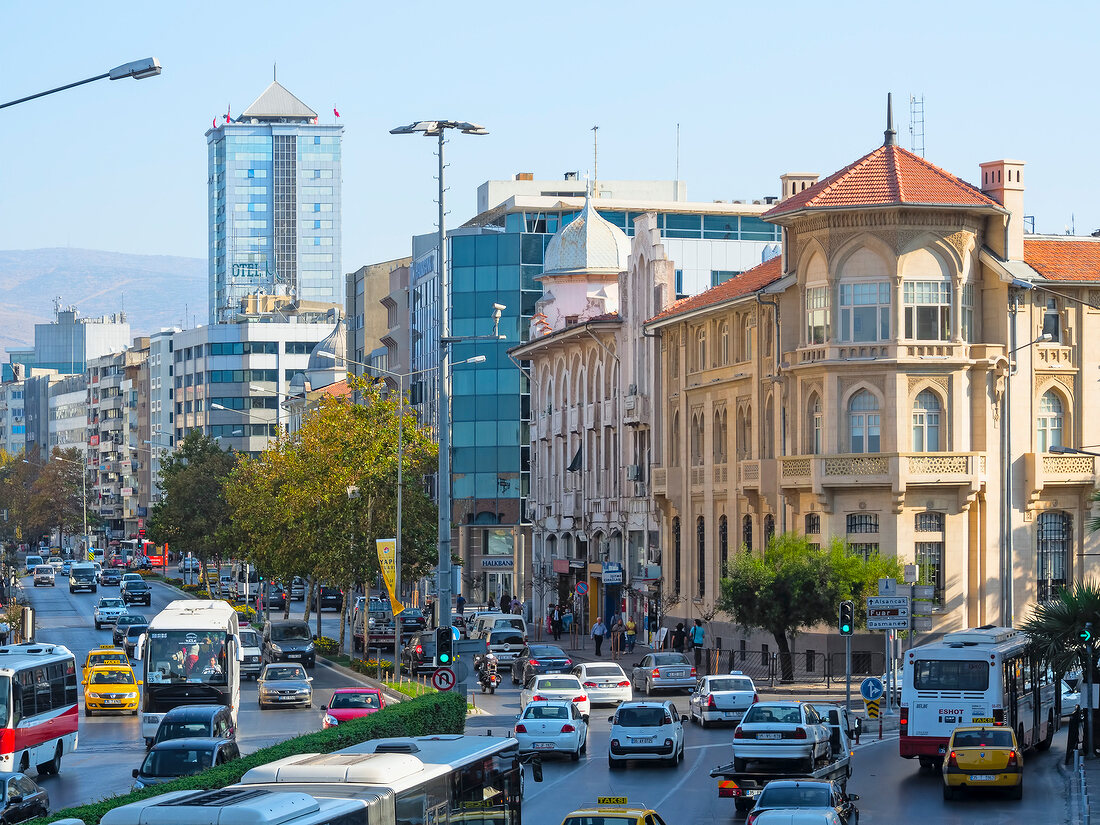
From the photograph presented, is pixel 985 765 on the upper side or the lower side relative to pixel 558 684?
Result: lower

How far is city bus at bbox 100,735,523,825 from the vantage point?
607 inches

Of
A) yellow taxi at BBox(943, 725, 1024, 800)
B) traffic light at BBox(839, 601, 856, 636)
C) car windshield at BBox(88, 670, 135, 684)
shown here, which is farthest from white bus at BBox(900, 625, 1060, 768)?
car windshield at BBox(88, 670, 135, 684)

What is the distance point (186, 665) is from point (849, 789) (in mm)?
18888

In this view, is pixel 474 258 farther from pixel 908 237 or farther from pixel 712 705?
pixel 712 705

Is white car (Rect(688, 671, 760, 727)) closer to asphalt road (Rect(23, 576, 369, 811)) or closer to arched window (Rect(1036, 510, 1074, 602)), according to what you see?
asphalt road (Rect(23, 576, 369, 811))

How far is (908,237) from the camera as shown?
55438mm

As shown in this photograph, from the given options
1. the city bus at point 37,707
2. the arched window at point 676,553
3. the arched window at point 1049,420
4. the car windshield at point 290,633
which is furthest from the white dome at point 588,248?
the city bus at point 37,707

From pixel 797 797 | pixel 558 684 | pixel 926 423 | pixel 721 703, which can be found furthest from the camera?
pixel 926 423

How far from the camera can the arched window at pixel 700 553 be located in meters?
66.6

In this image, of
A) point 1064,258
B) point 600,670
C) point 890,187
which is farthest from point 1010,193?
point 600,670

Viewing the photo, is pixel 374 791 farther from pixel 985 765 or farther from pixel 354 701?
pixel 354 701

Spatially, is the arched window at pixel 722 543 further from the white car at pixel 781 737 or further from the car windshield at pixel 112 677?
the white car at pixel 781 737

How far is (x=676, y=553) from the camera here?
227ft

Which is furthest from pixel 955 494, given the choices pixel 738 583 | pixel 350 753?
pixel 350 753
